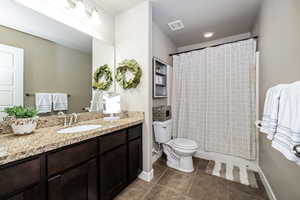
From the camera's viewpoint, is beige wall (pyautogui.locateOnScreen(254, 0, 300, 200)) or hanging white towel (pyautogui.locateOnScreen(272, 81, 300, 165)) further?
beige wall (pyautogui.locateOnScreen(254, 0, 300, 200))

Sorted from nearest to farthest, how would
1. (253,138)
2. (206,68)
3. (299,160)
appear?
(299,160) < (253,138) < (206,68)

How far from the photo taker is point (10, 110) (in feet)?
3.23

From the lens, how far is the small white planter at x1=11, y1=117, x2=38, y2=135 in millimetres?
940

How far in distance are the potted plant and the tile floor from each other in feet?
3.68

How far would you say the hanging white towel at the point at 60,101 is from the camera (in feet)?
4.33

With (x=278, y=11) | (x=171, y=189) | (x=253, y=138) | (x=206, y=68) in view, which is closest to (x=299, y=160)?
(x=171, y=189)

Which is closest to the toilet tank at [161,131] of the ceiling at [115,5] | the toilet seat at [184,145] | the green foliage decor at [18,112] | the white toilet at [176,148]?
the white toilet at [176,148]

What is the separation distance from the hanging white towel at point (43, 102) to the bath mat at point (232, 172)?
2.25 m

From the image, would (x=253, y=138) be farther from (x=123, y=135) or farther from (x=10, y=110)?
(x=10, y=110)

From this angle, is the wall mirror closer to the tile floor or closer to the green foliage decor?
the green foliage decor

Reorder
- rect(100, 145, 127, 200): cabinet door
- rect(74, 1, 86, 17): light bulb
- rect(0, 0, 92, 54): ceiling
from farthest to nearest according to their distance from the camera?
rect(74, 1, 86, 17): light bulb → rect(100, 145, 127, 200): cabinet door → rect(0, 0, 92, 54): ceiling

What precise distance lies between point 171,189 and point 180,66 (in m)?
2.06

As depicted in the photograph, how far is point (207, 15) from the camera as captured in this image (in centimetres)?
192

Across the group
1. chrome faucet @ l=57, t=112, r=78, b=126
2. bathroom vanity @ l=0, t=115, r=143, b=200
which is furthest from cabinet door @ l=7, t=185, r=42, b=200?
chrome faucet @ l=57, t=112, r=78, b=126
